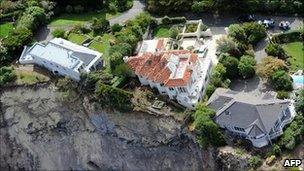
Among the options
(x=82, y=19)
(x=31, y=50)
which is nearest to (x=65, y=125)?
(x=31, y=50)

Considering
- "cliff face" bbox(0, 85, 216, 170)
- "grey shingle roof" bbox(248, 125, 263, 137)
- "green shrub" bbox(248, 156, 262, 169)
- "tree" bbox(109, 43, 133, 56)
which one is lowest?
"cliff face" bbox(0, 85, 216, 170)

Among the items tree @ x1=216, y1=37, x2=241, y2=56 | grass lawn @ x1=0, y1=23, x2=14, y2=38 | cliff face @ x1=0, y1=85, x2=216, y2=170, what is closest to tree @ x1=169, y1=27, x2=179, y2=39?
tree @ x1=216, y1=37, x2=241, y2=56

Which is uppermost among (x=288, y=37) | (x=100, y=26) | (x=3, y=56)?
(x=288, y=37)

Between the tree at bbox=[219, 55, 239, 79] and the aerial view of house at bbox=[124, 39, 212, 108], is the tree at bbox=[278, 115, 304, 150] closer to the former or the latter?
the tree at bbox=[219, 55, 239, 79]

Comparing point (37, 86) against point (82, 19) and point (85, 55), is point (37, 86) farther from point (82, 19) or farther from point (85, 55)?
point (82, 19)

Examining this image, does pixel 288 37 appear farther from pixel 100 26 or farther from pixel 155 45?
pixel 100 26

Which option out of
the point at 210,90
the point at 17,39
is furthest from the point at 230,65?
the point at 17,39
